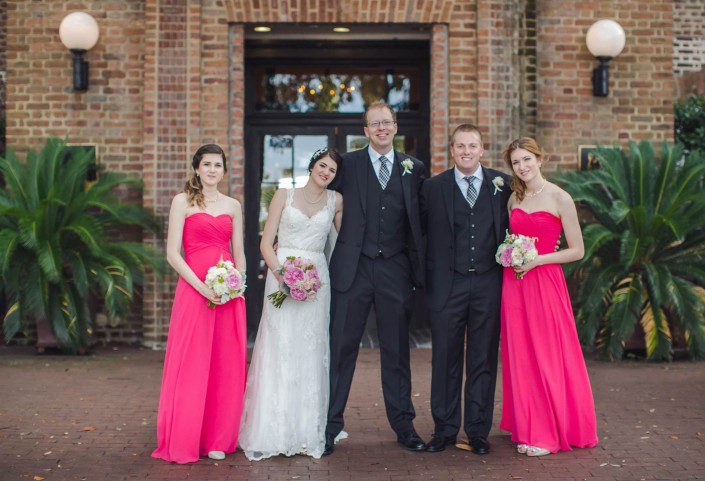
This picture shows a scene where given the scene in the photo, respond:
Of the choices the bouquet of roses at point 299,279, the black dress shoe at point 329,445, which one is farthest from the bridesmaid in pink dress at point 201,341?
the black dress shoe at point 329,445

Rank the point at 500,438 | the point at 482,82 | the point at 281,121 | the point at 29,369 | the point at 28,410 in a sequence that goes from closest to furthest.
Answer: the point at 500,438 < the point at 28,410 < the point at 29,369 < the point at 482,82 < the point at 281,121

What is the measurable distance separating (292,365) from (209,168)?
1.37m

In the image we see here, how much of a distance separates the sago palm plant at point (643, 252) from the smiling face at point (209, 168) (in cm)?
434

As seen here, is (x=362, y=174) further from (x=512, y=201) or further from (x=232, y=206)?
(x=512, y=201)

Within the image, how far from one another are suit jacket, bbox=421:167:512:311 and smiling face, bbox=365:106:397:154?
0.41 metres

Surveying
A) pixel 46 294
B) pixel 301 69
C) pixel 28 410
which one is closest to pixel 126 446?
pixel 28 410

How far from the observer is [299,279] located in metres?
5.36

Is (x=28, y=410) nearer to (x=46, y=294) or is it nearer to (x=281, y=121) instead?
(x=46, y=294)

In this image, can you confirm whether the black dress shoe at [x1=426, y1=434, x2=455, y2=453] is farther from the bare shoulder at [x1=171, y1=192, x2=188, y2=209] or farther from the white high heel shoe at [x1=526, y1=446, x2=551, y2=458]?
the bare shoulder at [x1=171, y1=192, x2=188, y2=209]

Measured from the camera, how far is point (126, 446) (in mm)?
5750

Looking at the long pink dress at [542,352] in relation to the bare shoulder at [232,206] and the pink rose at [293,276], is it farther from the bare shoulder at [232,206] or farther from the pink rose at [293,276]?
the bare shoulder at [232,206]

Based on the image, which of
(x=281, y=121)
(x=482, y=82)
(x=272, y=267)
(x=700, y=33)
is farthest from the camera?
(x=700, y=33)

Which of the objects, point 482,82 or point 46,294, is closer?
point 46,294

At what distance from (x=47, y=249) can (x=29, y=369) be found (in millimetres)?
1185
